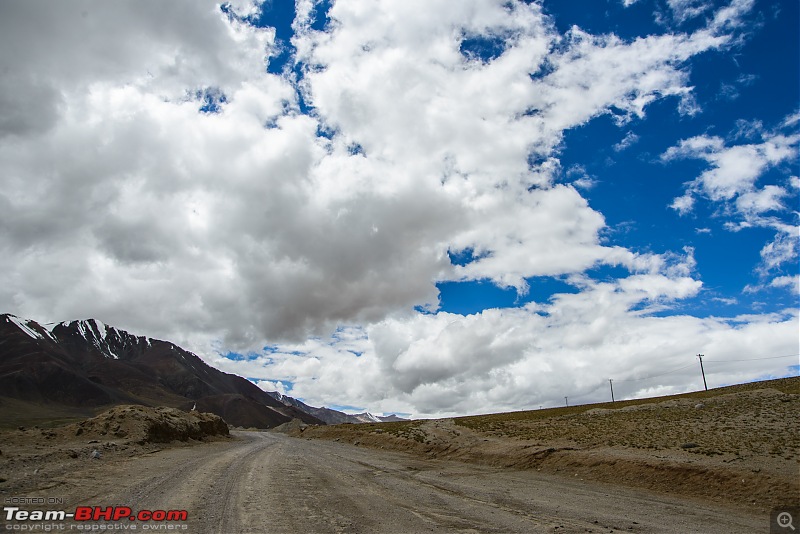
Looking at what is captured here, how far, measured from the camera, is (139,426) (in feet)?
115

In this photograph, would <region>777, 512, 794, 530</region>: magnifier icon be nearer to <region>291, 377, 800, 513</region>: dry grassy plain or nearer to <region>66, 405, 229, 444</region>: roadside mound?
<region>291, 377, 800, 513</region>: dry grassy plain

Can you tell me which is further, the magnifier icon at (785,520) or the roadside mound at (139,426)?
the roadside mound at (139,426)

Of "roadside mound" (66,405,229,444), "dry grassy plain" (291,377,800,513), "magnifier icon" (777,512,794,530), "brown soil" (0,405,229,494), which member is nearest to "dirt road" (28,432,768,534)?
"magnifier icon" (777,512,794,530)

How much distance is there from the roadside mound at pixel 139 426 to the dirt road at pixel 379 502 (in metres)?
14.6

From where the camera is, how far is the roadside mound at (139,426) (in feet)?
105

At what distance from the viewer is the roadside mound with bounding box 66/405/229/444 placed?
105 feet

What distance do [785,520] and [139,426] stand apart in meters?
38.5

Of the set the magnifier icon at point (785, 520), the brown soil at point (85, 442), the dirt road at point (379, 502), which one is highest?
the brown soil at point (85, 442)

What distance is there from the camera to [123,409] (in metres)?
37.4

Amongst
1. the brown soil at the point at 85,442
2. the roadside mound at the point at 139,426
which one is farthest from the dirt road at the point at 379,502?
the roadside mound at the point at 139,426

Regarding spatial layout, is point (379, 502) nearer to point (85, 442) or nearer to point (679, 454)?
point (679, 454)

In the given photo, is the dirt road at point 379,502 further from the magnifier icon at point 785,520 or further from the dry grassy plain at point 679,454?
the dry grassy plain at point 679,454

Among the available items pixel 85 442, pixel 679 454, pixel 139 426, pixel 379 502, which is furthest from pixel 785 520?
pixel 139 426

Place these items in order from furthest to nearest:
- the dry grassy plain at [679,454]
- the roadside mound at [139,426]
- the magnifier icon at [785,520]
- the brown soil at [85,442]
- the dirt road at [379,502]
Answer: the roadside mound at [139,426], the brown soil at [85,442], the dry grassy plain at [679,454], the magnifier icon at [785,520], the dirt road at [379,502]
